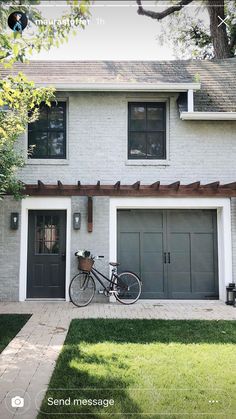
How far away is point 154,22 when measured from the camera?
1.38 meters

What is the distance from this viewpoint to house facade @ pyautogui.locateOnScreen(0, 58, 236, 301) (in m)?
8.20

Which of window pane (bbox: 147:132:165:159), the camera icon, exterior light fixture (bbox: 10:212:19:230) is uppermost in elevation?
window pane (bbox: 147:132:165:159)

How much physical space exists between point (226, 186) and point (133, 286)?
311cm

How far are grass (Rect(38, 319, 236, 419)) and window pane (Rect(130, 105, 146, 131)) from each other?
4.77 metres

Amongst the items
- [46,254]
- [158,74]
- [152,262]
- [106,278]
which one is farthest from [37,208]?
[158,74]

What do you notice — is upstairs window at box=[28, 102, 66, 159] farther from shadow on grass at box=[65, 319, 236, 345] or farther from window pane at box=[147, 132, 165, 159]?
shadow on grass at box=[65, 319, 236, 345]

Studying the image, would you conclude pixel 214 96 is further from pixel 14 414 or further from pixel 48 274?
pixel 14 414

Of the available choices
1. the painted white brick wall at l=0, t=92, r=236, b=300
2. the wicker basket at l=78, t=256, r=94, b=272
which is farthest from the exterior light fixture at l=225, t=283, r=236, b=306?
the wicker basket at l=78, t=256, r=94, b=272

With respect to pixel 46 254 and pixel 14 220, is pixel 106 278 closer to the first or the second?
pixel 46 254

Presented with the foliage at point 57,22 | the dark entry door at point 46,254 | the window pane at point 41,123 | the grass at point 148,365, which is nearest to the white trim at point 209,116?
the window pane at point 41,123

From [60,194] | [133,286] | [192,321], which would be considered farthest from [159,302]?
[60,194]

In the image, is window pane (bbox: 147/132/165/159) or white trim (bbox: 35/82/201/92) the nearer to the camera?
white trim (bbox: 35/82/201/92)

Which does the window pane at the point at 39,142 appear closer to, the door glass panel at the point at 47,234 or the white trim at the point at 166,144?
the door glass panel at the point at 47,234

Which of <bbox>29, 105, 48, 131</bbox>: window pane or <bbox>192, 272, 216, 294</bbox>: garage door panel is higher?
<bbox>29, 105, 48, 131</bbox>: window pane
